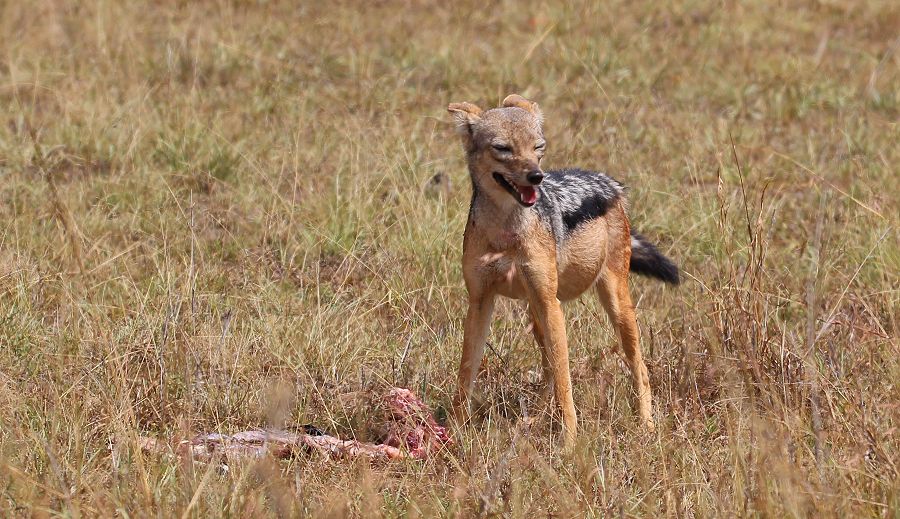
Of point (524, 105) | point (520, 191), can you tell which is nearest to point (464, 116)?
point (524, 105)

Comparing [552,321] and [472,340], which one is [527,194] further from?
[472,340]

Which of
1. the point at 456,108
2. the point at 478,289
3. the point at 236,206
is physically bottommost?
the point at 236,206

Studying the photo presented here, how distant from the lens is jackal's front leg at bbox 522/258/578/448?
17.5 ft

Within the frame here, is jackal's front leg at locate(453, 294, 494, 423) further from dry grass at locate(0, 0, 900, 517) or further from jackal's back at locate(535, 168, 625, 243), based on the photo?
jackal's back at locate(535, 168, 625, 243)

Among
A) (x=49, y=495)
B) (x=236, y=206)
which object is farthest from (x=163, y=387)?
(x=236, y=206)

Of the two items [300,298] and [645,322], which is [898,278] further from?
[300,298]

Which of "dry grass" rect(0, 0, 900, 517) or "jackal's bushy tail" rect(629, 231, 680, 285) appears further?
"jackal's bushy tail" rect(629, 231, 680, 285)

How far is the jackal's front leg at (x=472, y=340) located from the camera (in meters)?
5.43

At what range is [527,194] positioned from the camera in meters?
5.20

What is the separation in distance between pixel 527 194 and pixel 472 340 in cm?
68

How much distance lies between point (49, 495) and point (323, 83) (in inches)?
236

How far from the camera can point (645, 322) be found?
21.1 feet

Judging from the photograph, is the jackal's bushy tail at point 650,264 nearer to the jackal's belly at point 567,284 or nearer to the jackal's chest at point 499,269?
the jackal's belly at point 567,284

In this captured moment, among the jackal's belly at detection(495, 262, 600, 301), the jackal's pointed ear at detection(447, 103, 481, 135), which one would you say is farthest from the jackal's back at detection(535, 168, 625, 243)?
the jackal's pointed ear at detection(447, 103, 481, 135)
